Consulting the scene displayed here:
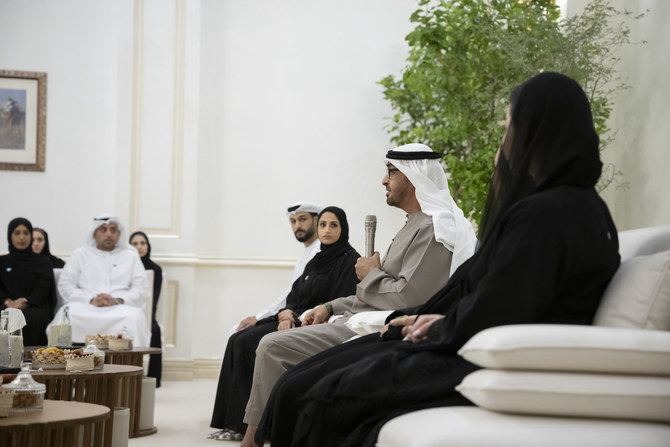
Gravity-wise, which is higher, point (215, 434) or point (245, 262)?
point (245, 262)

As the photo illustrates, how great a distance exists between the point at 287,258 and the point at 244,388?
11.8ft

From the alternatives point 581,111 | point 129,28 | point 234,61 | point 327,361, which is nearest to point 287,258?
point 234,61

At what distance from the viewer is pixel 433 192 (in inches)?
144

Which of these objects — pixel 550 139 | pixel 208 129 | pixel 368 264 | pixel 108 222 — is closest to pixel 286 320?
pixel 368 264

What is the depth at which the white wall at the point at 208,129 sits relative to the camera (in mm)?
7965

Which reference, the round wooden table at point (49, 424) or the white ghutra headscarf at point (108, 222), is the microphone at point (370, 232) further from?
the white ghutra headscarf at point (108, 222)

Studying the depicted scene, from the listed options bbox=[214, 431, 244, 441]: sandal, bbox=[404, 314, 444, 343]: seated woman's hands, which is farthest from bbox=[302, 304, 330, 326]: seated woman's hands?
bbox=[404, 314, 444, 343]: seated woman's hands

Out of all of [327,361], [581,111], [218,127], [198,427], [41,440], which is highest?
[218,127]

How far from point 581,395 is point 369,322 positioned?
1.45 meters

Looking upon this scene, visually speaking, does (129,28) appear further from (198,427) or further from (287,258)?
(198,427)

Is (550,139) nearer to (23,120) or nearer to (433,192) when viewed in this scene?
(433,192)

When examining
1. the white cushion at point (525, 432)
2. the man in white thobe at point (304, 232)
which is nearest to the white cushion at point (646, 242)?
the white cushion at point (525, 432)

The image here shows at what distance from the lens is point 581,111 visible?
216 cm

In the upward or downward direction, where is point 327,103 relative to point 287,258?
upward
